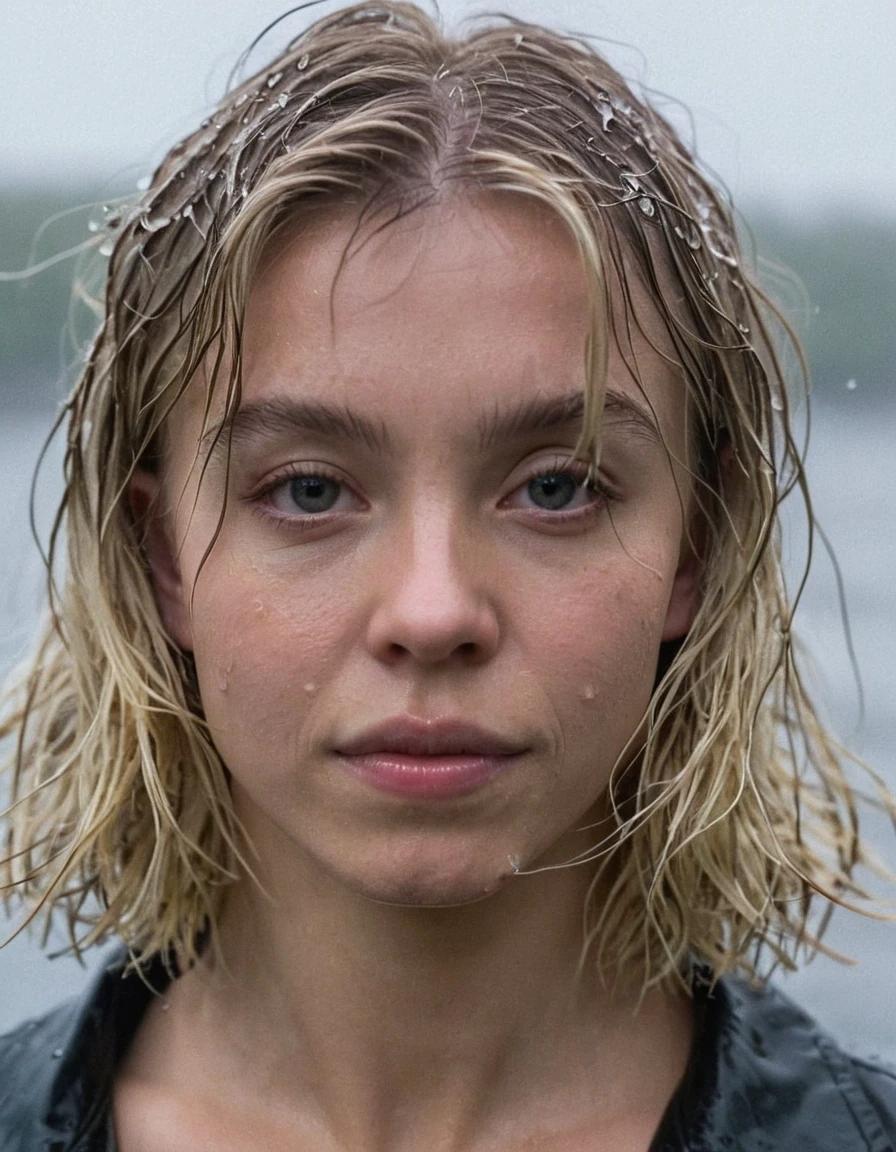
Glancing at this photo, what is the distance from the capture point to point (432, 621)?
5.40ft

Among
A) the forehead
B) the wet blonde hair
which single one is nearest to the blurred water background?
the wet blonde hair

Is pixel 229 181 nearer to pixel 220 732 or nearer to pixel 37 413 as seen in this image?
pixel 220 732

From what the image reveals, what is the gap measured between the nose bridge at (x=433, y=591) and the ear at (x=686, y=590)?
36cm

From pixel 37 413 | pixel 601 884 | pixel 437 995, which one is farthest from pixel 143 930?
pixel 37 413

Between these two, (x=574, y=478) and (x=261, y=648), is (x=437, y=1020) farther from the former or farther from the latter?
(x=574, y=478)

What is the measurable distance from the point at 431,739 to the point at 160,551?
51 cm

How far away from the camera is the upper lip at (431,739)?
1.71m

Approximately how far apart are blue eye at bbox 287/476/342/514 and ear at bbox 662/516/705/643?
1.46ft

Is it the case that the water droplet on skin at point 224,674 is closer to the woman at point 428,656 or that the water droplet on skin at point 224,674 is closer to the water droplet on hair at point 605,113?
the woman at point 428,656

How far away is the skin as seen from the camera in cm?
171

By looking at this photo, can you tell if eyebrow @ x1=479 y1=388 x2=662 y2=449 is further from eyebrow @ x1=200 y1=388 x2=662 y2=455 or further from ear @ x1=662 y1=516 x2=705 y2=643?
ear @ x1=662 y1=516 x2=705 y2=643

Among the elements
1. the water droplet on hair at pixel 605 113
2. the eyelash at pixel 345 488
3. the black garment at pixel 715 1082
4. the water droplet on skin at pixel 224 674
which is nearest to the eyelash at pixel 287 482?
the eyelash at pixel 345 488

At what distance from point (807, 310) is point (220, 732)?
1037 millimetres

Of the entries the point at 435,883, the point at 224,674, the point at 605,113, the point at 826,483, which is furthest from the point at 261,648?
the point at 826,483
